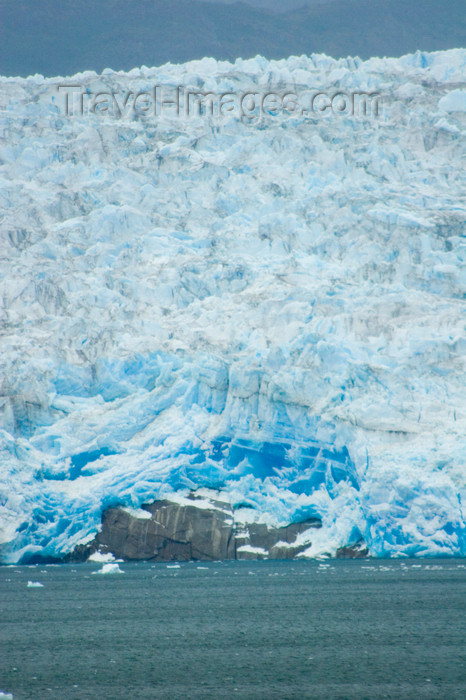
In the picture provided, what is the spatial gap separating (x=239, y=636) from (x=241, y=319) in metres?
17.4

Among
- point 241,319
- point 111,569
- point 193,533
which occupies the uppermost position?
point 241,319

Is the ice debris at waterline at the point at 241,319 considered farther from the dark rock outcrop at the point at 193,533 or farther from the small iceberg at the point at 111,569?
the small iceberg at the point at 111,569

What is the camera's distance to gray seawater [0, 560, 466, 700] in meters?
11.6

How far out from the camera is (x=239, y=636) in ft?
50.6

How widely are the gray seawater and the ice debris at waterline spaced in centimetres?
266

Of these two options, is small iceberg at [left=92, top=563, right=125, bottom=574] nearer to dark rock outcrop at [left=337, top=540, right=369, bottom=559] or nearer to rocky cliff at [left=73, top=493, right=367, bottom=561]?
rocky cliff at [left=73, top=493, right=367, bottom=561]

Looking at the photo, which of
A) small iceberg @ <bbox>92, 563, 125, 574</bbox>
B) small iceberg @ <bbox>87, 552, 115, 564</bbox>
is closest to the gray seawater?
small iceberg @ <bbox>92, 563, 125, 574</bbox>

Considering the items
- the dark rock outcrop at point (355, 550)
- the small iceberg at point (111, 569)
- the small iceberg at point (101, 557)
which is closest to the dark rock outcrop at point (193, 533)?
the small iceberg at point (101, 557)

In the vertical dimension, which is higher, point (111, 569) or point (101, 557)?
point (101, 557)

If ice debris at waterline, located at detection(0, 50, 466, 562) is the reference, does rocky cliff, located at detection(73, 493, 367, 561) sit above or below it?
below

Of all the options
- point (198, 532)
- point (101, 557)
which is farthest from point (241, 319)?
point (101, 557)

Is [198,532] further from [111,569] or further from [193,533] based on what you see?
[111,569]

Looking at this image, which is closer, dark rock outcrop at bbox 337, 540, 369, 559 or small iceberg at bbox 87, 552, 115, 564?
dark rock outcrop at bbox 337, 540, 369, 559

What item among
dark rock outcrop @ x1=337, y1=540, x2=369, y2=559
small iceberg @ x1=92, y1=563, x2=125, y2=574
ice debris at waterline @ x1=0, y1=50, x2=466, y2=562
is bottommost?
small iceberg @ x1=92, y1=563, x2=125, y2=574
